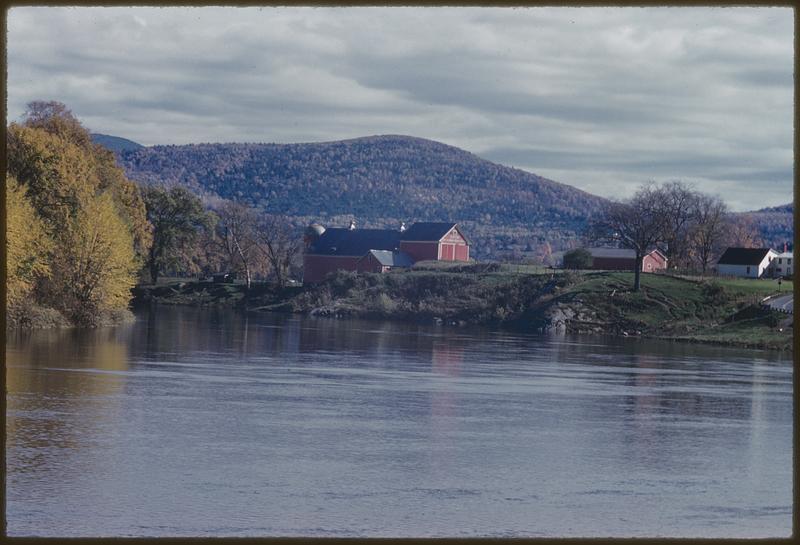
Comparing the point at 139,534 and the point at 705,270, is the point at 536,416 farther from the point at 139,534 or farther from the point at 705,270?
the point at 705,270

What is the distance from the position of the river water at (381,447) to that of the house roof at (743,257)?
69.2 meters

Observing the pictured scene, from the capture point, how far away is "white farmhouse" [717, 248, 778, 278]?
383 feet

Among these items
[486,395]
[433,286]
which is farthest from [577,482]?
[433,286]

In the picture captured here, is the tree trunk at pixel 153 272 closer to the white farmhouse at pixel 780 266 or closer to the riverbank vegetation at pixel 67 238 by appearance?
the riverbank vegetation at pixel 67 238

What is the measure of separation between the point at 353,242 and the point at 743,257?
1715 inches

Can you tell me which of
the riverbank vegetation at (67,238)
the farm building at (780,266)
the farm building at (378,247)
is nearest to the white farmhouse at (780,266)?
the farm building at (780,266)

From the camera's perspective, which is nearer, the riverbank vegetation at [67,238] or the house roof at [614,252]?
the riverbank vegetation at [67,238]

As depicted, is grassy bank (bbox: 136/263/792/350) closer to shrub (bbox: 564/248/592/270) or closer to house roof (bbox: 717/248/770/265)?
shrub (bbox: 564/248/592/270)

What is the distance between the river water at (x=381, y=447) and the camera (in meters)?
19.4

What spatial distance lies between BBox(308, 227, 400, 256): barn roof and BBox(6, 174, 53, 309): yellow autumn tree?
249 ft

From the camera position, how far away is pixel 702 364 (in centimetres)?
5706

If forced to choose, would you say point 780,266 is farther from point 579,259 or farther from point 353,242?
point 353,242

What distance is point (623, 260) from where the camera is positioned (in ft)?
401

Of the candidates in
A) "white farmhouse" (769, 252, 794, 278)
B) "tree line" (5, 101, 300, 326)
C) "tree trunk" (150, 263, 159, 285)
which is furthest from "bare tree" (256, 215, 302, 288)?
"white farmhouse" (769, 252, 794, 278)
